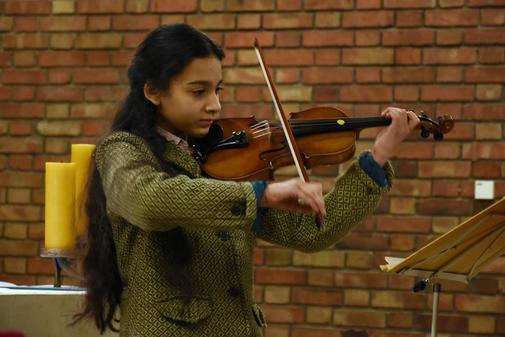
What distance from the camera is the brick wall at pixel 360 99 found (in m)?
3.23

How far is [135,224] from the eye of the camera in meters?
1.43

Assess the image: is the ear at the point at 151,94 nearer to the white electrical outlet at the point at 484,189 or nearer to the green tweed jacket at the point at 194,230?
the green tweed jacket at the point at 194,230

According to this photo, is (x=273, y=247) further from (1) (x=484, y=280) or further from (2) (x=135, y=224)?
(2) (x=135, y=224)

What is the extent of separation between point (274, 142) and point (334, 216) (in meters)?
0.19

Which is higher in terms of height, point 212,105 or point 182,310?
point 212,105

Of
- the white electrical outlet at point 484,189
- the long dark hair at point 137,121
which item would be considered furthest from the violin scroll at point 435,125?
Answer: the white electrical outlet at point 484,189

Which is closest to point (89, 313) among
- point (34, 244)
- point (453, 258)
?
point (453, 258)

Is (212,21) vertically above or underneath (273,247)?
above


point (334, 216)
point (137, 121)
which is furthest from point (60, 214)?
point (334, 216)

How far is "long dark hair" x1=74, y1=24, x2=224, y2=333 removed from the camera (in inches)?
62.1

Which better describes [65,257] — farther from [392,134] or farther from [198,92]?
[392,134]

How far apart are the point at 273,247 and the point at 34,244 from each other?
3.07 feet

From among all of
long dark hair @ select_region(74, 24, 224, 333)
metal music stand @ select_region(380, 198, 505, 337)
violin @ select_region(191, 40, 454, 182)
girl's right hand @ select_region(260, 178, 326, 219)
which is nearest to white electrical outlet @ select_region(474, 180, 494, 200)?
metal music stand @ select_region(380, 198, 505, 337)

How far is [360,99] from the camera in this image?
3.32 m
